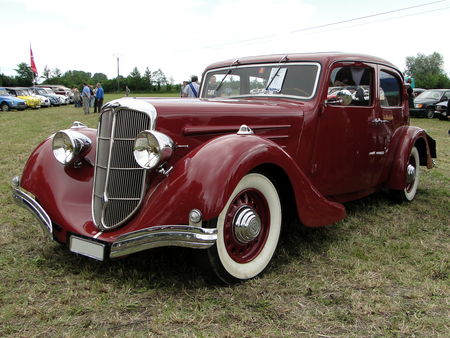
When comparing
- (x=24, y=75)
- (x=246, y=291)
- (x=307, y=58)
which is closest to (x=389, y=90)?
(x=307, y=58)

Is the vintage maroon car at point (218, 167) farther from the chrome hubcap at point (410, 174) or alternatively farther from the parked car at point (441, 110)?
the parked car at point (441, 110)

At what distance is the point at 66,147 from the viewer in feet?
10.6

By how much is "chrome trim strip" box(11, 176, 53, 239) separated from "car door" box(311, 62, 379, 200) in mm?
2191

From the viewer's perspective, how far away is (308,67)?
3.81 meters

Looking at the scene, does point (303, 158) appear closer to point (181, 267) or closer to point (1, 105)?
point (181, 267)

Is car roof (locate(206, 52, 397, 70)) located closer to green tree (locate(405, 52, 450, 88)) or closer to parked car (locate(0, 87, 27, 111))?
parked car (locate(0, 87, 27, 111))

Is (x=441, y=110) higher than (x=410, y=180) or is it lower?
lower

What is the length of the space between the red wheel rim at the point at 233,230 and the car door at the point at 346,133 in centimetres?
94

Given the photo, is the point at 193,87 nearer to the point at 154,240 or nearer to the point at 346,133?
the point at 346,133

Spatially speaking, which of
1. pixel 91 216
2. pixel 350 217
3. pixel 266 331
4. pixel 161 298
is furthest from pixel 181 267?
pixel 350 217

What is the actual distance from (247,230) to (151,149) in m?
0.82

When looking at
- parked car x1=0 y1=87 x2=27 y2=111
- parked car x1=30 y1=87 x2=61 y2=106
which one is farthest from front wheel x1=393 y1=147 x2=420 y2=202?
parked car x1=30 y1=87 x2=61 y2=106

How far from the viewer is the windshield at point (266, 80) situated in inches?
149

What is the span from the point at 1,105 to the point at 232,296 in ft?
79.2
